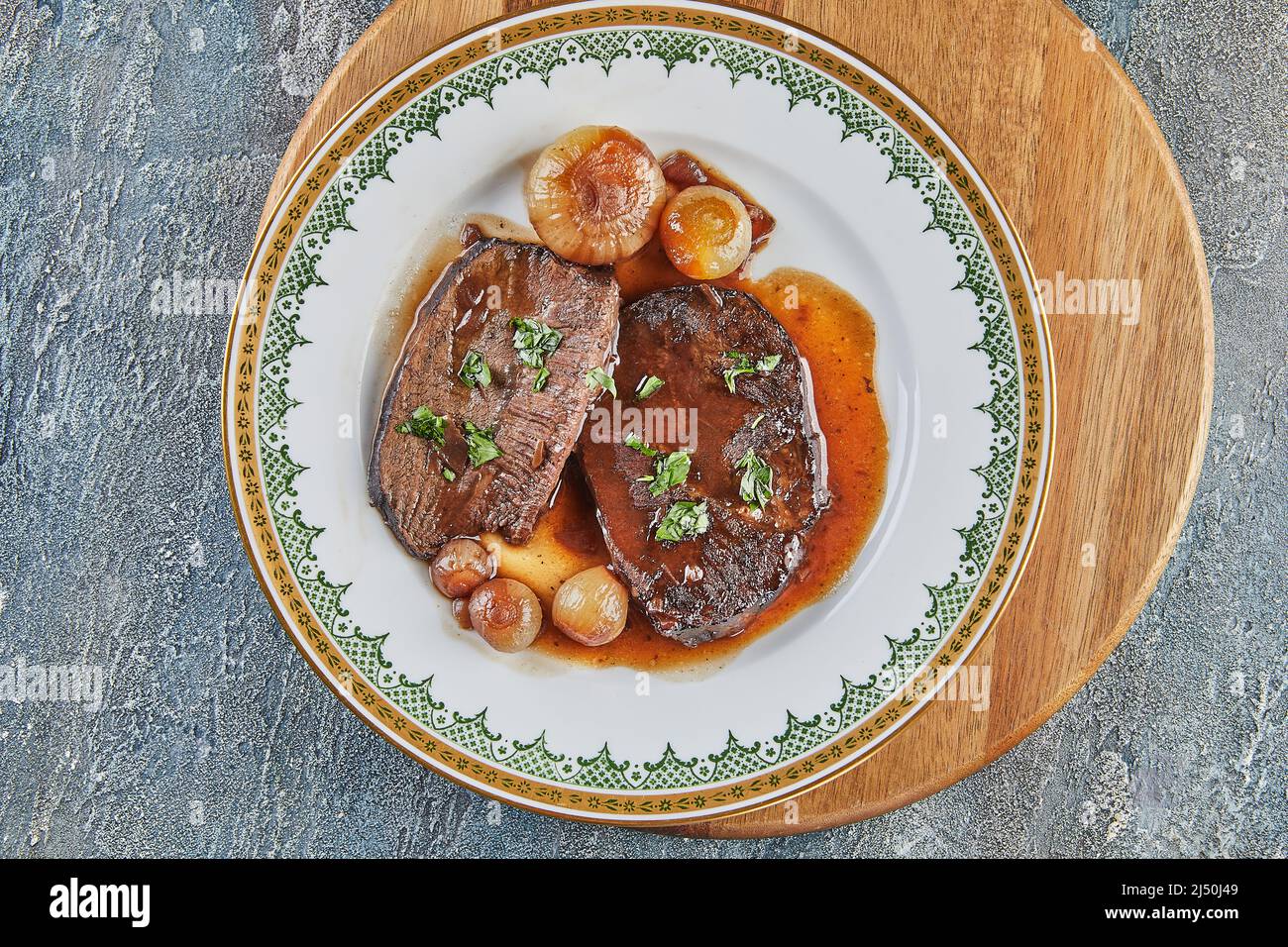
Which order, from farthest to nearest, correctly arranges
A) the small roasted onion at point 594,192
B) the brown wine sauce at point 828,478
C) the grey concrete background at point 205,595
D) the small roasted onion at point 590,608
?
the grey concrete background at point 205,595 → the brown wine sauce at point 828,478 → the small roasted onion at point 590,608 → the small roasted onion at point 594,192

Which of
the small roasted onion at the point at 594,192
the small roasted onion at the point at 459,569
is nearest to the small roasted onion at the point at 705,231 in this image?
the small roasted onion at the point at 594,192

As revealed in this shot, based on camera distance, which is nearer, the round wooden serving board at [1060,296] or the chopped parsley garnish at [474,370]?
the round wooden serving board at [1060,296]

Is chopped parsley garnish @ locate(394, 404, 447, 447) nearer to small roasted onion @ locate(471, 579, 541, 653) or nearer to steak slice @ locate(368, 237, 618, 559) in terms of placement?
steak slice @ locate(368, 237, 618, 559)

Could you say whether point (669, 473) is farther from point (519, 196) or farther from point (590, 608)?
point (519, 196)

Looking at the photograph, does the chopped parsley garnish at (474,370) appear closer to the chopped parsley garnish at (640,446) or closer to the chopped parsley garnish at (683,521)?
the chopped parsley garnish at (640,446)

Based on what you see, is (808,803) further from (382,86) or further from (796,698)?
(382,86)

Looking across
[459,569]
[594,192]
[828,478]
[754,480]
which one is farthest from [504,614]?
[594,192]
